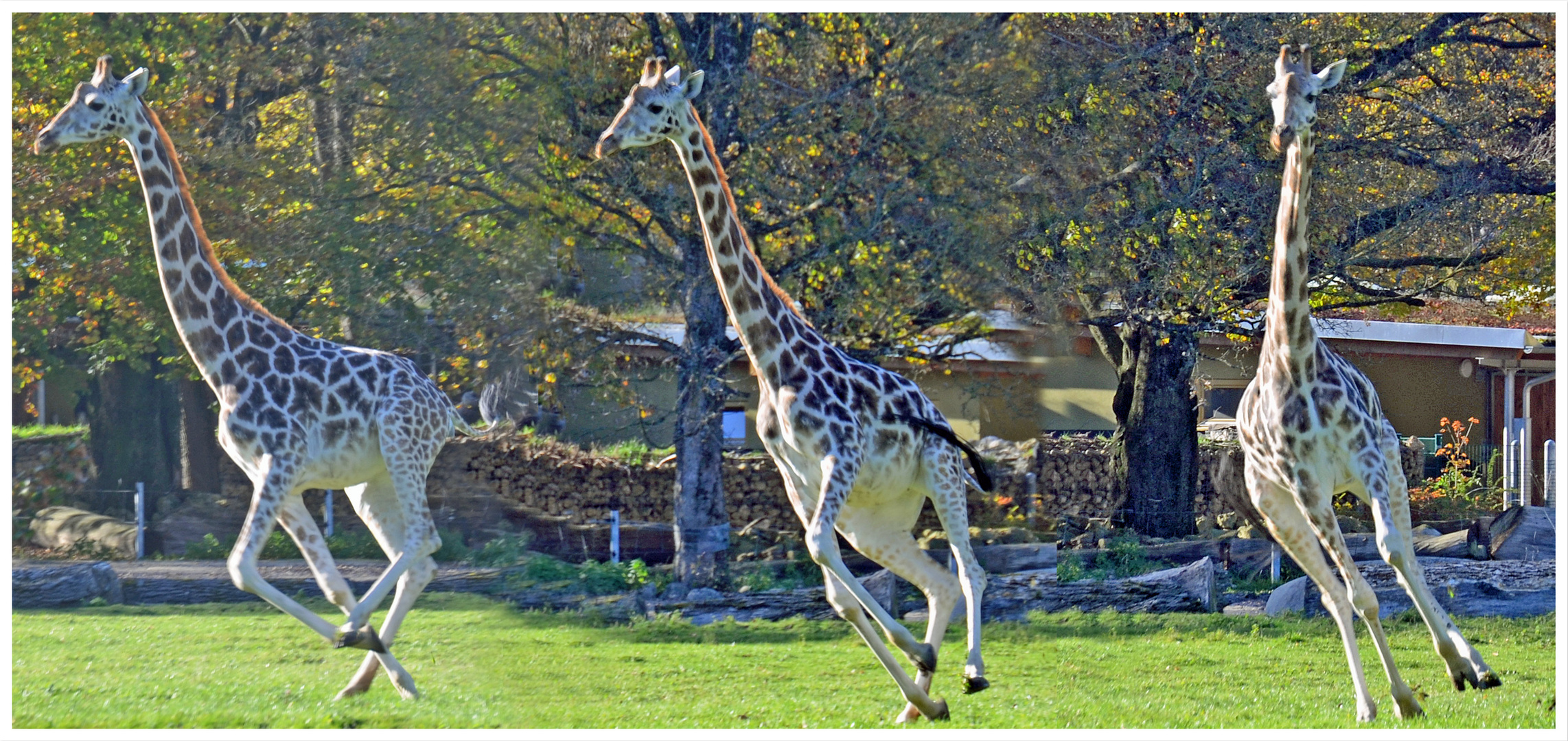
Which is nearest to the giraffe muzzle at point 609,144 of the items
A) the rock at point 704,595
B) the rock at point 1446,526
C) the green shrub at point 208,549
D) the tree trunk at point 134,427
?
the rock at point 704,595

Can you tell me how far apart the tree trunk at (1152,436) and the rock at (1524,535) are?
265 centimetres

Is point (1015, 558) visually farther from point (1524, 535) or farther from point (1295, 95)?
point (1295, 95)

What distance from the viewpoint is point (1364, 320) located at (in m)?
13.6

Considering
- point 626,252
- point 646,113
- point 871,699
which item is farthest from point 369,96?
point 871,699

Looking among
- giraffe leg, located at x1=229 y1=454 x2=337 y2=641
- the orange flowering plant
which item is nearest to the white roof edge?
the orange flowering plant

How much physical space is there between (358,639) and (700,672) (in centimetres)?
267

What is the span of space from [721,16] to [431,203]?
2711 mm

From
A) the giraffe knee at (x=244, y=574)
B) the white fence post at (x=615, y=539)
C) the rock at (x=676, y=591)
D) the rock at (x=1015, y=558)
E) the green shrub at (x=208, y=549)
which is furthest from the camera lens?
the green shrub at (x=208, y=549)

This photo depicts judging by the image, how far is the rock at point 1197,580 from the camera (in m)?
10.9

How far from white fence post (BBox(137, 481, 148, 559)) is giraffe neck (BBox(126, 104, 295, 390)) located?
242 inches

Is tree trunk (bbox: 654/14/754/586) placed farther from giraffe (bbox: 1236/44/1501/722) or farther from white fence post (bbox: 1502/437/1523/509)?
white fence post (bbox: 1502/437/1523/509)

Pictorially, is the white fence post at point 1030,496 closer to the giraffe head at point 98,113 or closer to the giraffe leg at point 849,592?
the giraffe leg at point 849,592

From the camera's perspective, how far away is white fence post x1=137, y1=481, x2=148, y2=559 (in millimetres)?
12422

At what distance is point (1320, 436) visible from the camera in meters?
6.90
